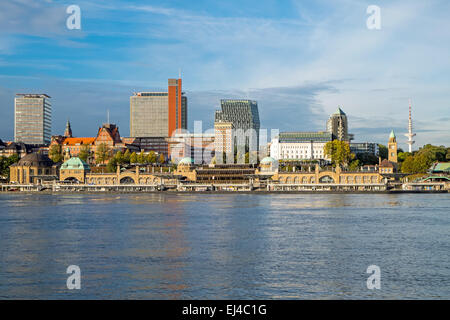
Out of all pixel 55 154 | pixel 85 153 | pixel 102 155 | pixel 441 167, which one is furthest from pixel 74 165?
pixel 441 167

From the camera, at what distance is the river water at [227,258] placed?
24.9 metres

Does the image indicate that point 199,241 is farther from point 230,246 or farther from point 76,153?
point 76,153

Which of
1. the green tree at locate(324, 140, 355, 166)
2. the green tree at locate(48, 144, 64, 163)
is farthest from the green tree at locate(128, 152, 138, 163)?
the green tree at locate(324, 140, 355, 166)

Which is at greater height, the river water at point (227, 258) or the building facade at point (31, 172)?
the building facade at point (31, 172)

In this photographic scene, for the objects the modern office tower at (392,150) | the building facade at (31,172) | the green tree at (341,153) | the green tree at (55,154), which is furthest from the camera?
the green tree at (55,154)

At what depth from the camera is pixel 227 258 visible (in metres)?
32.4

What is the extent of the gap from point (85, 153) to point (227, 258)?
5834 inches

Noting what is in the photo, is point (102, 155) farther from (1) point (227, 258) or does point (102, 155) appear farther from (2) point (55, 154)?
(1) point (227, 258)

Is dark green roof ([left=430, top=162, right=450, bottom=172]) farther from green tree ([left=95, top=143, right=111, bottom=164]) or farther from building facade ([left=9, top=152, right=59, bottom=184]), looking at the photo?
building facade ([left=9, top=152, right=59, bottom=184])

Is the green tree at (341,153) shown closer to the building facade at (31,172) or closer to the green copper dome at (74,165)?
the green copper dome at (74,165)

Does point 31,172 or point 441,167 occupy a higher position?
point 441,167

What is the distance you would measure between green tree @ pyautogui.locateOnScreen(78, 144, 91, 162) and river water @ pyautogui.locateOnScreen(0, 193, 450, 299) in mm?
120815

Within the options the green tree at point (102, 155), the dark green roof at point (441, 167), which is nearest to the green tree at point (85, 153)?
the green tree at point (102, 155)

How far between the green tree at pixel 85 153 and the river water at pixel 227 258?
396ft
